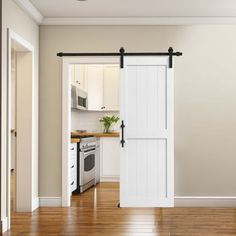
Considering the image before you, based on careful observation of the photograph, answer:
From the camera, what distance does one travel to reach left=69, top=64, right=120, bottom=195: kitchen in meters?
8.36

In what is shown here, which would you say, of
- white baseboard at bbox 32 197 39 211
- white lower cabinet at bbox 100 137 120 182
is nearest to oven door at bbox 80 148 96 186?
white lower cabinet at bbox 100 137 120 182

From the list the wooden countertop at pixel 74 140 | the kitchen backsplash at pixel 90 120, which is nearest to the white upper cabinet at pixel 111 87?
the kitchen backsplash at pixel 90 120

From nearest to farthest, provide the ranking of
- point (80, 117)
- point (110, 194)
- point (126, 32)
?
1. point (126, 32)
2. point (110, 194)
3. point (80, 117)

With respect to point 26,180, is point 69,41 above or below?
above

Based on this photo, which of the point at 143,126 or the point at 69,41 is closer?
the point at 143,126

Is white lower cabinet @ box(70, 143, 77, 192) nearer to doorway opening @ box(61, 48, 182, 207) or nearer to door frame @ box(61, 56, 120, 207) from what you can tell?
door frame @ box(61, 56, 120, 207)

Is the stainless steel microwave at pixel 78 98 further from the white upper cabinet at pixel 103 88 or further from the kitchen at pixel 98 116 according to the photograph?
the white upper cabinet at pixel 103 88

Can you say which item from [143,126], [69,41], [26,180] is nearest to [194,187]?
[143,126]

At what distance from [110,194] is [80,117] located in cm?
261

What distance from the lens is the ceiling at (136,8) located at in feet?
17.9

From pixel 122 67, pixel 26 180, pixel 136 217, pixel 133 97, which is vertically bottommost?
pixel 136 217

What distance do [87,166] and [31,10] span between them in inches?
122

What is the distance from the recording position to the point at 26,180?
589cm

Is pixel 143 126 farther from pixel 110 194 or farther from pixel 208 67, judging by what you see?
pixel 110 194
